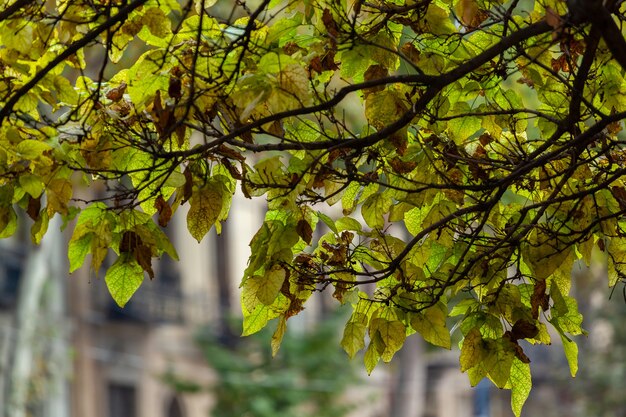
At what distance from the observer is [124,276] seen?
448cm

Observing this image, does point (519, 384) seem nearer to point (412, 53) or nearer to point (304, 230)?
point (304, 230)

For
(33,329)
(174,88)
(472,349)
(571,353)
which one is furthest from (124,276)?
(33,329)

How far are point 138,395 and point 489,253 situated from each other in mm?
21515

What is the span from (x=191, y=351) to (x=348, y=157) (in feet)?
76.0

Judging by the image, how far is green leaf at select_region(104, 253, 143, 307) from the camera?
4.47m

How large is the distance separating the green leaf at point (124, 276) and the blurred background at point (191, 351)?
10.4m

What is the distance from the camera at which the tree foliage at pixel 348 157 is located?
4191mm

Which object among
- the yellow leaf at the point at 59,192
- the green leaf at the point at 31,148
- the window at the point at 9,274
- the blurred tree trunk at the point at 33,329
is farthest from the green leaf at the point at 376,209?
the window at the point at 9,274

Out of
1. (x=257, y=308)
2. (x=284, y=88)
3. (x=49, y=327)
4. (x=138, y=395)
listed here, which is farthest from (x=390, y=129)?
(x=138, y=395)

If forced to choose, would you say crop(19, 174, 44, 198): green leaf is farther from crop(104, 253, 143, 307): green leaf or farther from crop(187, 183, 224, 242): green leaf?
crop(187, 183, 224, 242): green leaf

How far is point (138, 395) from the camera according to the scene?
25.3 m

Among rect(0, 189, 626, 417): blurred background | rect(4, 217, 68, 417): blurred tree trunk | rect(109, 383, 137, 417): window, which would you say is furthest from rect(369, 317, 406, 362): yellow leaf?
A: rect(109, 383, 137, 417): window

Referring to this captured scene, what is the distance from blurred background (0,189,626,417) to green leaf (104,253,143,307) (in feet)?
34.3

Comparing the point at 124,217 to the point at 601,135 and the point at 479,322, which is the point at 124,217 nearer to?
the point at 479,322
